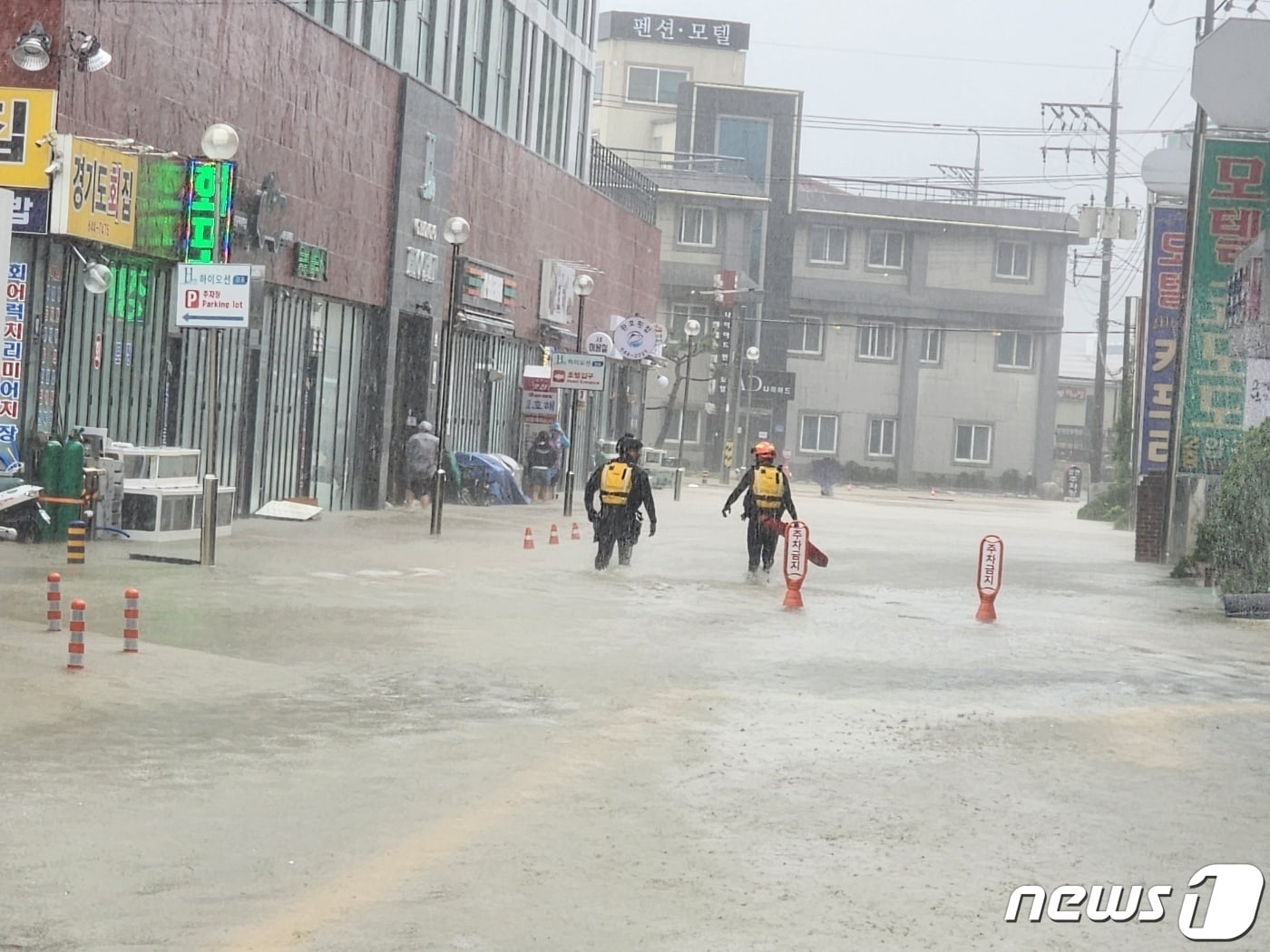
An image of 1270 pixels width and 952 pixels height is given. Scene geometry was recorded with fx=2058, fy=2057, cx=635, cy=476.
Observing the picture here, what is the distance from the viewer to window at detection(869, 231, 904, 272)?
3265 inches

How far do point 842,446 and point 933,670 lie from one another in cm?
6837

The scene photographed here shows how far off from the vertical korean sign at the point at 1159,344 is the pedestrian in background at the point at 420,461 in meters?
12.4

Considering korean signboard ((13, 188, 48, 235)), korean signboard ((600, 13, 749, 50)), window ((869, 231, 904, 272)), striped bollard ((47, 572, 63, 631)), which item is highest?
korean signboard ((600, 13, 749, 50))

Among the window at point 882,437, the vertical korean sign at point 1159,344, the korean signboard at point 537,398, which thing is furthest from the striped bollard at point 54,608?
the window at point 882,437

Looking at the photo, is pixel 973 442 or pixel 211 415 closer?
pixel 211 415

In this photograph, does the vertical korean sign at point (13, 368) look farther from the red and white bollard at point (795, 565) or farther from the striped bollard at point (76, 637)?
the striped bollard at point (76, 637)

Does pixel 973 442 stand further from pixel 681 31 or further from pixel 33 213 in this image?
pixel 33 213

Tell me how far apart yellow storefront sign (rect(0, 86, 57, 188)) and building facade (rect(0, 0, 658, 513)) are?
30 millimetres

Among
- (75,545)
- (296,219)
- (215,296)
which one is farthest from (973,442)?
(75,545)

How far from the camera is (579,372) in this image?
35.5 meters

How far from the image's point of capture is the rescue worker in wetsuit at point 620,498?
2295cm

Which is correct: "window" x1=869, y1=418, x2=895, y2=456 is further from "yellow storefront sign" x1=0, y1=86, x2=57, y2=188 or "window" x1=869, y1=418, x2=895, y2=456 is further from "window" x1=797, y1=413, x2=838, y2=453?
"yellow storefront sign" x1=0, y1=86, x2=57, y2=188

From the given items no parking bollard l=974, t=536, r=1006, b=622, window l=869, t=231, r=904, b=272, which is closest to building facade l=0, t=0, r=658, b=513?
no parking bollard l=974, t=536, r=1006, b=622

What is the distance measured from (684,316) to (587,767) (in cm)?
7151
